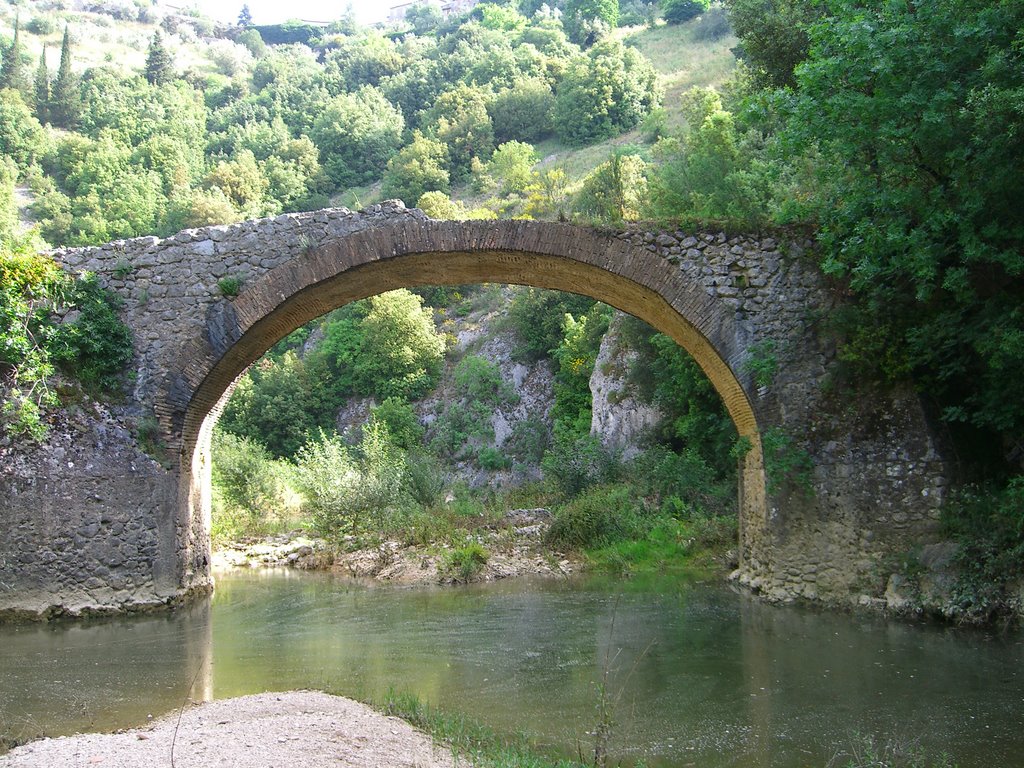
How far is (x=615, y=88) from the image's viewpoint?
161 feet

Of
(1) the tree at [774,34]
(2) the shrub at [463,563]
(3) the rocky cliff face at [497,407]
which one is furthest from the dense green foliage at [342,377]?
(1) the tree at [774,34]

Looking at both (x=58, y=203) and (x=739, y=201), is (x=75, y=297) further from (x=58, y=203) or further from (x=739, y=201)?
(x=58, y=203)

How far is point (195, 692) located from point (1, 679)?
1.82m

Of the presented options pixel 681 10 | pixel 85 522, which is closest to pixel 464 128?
pixel 681 10

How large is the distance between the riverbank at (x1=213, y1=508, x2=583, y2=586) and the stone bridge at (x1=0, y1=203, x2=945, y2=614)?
2.98m

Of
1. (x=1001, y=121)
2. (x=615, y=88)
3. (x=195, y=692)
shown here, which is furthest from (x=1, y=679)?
(x=615, y=88)

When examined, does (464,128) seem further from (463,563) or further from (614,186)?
(463,563)

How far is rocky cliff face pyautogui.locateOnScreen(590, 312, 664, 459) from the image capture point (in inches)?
782

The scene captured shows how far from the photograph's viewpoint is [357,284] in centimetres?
1144

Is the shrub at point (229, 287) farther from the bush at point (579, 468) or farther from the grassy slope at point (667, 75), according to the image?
the grassy slope at point (667, 75)

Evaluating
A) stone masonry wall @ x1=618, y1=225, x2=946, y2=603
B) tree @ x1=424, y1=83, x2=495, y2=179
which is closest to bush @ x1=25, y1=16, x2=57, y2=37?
tree @ x1=424, y1=83, x2=495, y2=179

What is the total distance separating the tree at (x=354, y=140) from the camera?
170 ft

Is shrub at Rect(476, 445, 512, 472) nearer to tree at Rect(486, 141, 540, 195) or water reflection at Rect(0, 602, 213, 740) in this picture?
tree at Rect(486, 141, 540, 195)

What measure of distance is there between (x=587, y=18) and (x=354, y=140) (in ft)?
102
